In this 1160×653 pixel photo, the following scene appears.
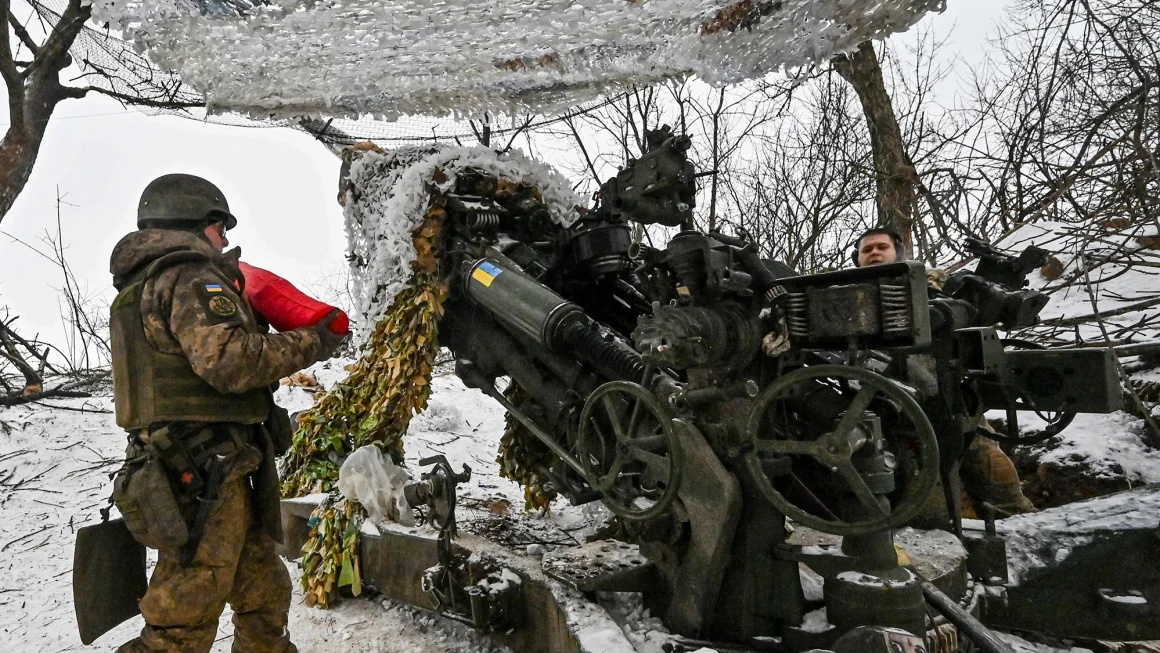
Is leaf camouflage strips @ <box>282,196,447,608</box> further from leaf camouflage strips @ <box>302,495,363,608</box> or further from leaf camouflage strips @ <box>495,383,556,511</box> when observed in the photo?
leaf camouflage strips @ <box>495,383,556,511</box>

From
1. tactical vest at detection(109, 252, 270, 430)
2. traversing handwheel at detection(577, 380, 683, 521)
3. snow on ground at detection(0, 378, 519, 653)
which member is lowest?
snow on ground at detection(0, 378, 519, 653)

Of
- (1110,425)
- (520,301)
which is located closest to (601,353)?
(520,301)

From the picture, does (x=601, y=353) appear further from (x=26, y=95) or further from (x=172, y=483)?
(x=26, y=95)

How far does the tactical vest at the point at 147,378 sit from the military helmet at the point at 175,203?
0.94 ft

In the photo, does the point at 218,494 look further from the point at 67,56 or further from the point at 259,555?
the point at 67,56

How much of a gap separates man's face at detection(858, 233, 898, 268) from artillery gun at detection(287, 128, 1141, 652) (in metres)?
0.78

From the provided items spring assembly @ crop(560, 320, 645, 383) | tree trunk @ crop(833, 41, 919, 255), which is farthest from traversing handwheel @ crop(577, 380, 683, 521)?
tree trunk @ crop(833, 41, 919, 255)

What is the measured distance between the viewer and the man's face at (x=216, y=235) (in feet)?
9.95

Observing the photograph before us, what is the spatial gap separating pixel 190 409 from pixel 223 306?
1.31 ft

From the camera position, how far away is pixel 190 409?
2635 millimetres

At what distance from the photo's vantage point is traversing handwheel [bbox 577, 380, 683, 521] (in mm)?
2484

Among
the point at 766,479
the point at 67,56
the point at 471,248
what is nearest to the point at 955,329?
the point at 766,479

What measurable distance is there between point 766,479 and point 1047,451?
13.7 feet

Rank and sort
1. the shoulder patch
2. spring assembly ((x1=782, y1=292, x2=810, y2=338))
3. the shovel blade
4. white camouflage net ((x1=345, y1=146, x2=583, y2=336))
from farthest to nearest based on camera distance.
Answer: white camouflage net ((x1=345, y1=146, x2=583, y2=336)) < the shovel blade < the shoulder patch < spring assembly ((x1=782, y1=292, x2=810, y2=338))
